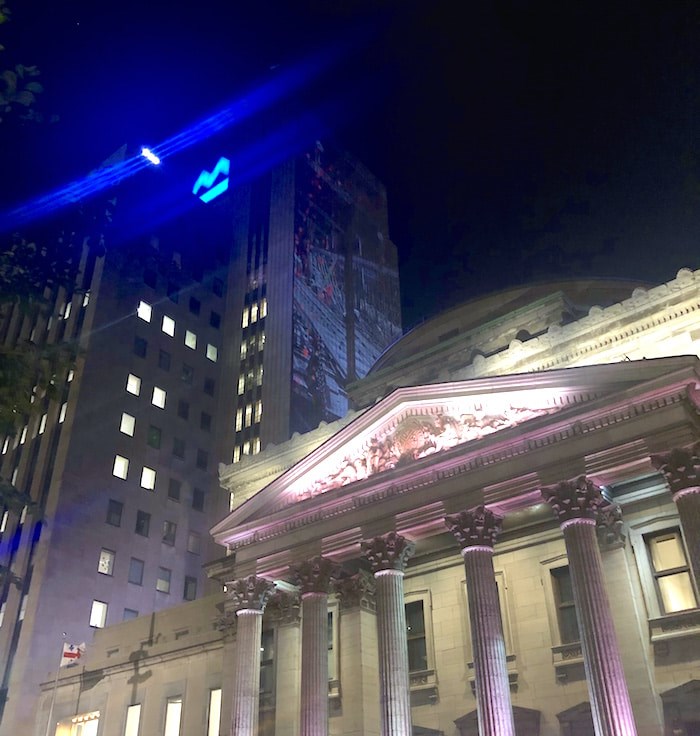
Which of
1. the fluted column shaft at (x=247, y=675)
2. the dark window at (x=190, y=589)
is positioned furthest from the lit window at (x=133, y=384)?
the fluted column shaft at (x=247, y=675)

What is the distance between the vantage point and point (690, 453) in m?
22.4

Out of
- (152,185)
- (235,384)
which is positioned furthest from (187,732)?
(152,185)

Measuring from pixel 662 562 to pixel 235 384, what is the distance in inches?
2231

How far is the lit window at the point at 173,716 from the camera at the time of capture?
115 feet

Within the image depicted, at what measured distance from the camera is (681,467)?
22.4 m

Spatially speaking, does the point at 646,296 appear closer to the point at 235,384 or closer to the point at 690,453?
the point at 690,453

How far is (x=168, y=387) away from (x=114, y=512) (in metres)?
12.6

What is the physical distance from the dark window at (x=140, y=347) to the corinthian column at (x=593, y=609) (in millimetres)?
44576

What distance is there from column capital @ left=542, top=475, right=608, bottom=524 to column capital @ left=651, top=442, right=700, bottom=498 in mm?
2236

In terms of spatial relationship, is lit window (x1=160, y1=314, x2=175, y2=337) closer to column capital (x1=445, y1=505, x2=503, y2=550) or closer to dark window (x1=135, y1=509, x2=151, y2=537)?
dark window (x1=135, y1=509, x2=151, y2=537)

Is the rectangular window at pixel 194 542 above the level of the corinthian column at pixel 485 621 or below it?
above

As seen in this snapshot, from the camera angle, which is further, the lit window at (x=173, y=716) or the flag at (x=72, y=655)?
the flag at (x=72, y=655)

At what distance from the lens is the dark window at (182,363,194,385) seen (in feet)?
216

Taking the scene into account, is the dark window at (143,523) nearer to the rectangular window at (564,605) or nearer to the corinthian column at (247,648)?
the corinthian column at (247,648)
